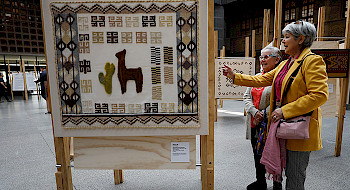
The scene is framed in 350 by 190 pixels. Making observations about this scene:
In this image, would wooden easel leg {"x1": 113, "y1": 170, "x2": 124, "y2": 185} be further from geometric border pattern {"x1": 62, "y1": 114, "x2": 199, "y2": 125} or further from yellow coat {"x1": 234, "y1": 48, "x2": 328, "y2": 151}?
yellow coat {"x1": 234, "y1": 48, "x2": 328, "y2": 151}

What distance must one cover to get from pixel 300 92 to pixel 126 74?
3.38 feet

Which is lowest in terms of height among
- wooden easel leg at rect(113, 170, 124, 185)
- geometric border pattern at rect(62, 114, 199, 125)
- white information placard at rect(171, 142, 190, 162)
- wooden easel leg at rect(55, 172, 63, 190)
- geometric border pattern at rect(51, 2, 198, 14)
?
wooden easel leg at rect(113, 170, 124, 185)

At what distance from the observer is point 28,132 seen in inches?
160

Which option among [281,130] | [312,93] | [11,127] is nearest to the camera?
[312,93]

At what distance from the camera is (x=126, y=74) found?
1.17m

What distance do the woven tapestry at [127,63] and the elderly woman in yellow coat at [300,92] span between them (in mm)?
539

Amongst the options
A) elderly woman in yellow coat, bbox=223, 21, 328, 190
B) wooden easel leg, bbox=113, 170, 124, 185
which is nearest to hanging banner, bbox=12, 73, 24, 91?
wooden easel leg, bbox=113, 170, 124, 185

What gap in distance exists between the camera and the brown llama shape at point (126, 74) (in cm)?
115

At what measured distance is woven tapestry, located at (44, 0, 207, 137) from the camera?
1110 mm

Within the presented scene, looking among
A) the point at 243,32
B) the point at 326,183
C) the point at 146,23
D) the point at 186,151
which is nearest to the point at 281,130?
the point at 186,151

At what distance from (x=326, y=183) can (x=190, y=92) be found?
1.90 m

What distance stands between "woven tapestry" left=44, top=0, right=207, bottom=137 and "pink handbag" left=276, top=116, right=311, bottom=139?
20.6 inches

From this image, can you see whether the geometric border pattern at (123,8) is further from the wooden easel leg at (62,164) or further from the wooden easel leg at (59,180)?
the wooden easel leg at (59,180)

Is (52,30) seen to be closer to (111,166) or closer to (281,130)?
(111,166)
